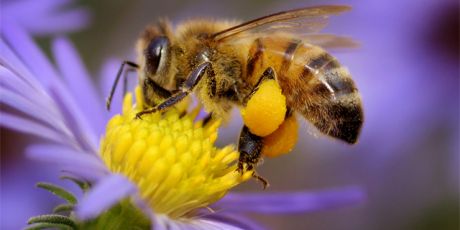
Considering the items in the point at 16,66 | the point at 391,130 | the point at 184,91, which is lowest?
the point at 391,130

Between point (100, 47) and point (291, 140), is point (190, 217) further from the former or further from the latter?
point (100, 47)

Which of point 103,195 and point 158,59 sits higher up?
point 158,59

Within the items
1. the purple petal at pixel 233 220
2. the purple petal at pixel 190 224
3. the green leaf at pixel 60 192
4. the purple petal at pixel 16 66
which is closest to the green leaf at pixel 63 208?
the green leaf at pixel 60 192

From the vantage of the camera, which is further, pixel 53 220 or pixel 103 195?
pixel 53 220

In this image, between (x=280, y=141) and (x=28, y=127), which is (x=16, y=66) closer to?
(x=28, y=127)

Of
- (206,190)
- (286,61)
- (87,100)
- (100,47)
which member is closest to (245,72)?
(286,61)

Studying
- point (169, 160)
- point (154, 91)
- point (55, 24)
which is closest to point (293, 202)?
point (169, 160)

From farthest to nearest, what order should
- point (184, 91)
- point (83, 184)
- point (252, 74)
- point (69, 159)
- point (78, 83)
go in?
point (78, 83)
point (252, 74)
point (184, 91)
point (83, 184)
point (69, 159)

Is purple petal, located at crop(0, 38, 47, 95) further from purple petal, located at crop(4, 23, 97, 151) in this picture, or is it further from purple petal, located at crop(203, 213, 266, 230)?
purple petal, located at crop(203, 213, 266, 230)
